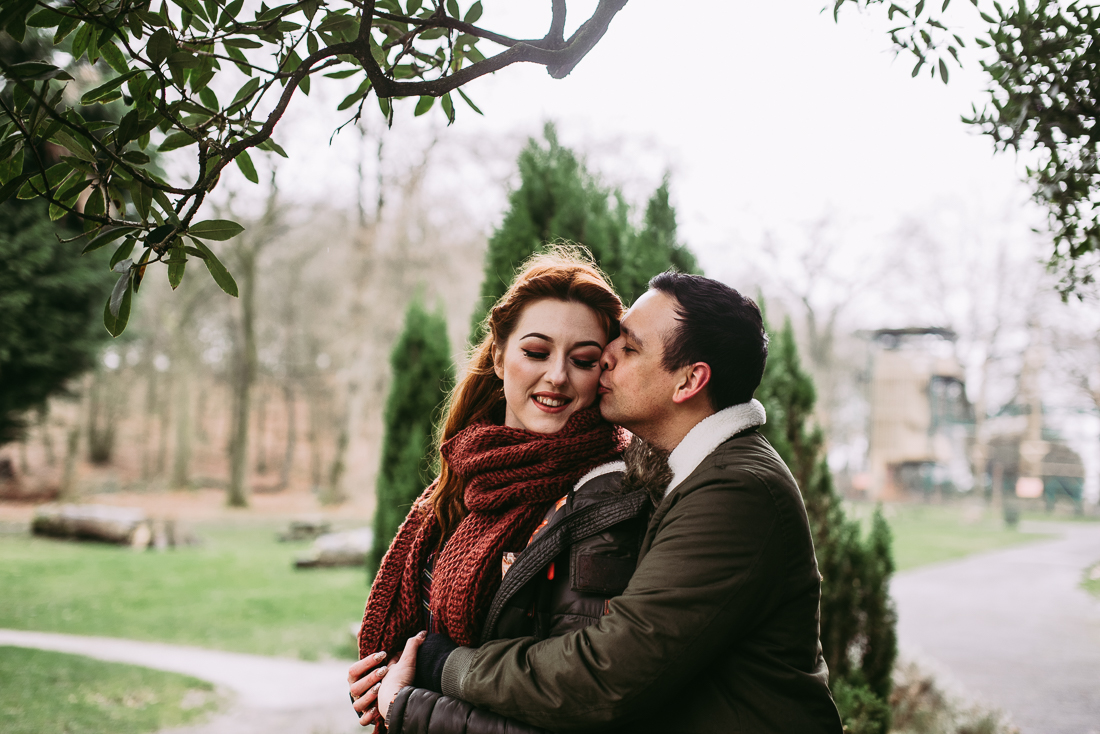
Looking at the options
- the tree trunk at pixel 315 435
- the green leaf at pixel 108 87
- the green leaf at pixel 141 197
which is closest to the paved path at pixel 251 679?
the green leaf at pixel 141 197

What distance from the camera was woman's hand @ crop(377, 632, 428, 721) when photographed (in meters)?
2.23

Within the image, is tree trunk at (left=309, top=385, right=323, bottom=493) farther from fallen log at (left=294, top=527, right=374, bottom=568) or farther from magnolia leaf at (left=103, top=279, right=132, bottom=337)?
magnolia leaf at (left=103, top=279, right=132, bottom=337)

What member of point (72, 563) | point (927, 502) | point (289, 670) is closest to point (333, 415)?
point (72, 563)

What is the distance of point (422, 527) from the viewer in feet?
8.83

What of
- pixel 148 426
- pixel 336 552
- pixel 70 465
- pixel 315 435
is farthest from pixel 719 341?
pixel 148 426

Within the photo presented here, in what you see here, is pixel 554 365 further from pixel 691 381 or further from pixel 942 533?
pixel 942 533

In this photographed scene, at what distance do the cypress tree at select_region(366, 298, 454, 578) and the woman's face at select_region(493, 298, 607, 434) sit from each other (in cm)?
486

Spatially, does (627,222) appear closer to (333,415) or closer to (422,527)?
(422,527)

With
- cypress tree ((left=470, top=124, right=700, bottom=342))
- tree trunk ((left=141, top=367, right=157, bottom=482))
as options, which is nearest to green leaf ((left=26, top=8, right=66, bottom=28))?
cypress tree ((left=470, top=124, right=700, bottom=342))

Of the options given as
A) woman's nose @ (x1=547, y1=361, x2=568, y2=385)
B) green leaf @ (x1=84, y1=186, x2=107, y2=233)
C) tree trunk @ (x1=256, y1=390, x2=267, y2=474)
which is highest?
green leaf @ (x1=84, y1=186, x2=107, y2=233)

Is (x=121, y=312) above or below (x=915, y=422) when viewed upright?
above

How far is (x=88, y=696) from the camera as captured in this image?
661 centimetres

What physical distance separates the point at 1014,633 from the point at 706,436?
36.6ft

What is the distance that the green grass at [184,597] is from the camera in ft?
30.1
